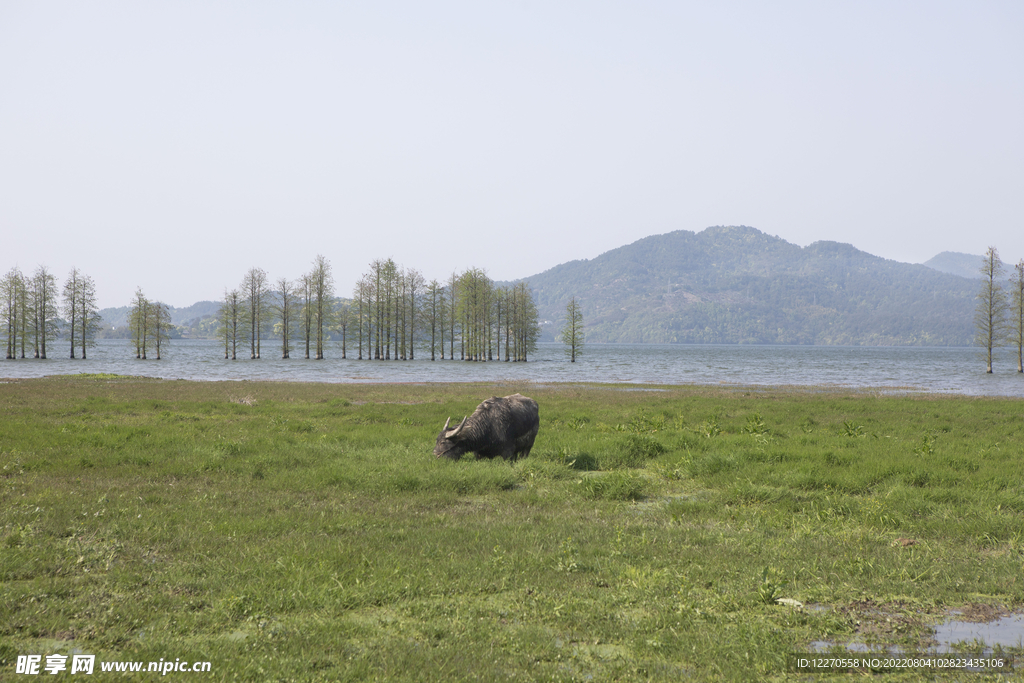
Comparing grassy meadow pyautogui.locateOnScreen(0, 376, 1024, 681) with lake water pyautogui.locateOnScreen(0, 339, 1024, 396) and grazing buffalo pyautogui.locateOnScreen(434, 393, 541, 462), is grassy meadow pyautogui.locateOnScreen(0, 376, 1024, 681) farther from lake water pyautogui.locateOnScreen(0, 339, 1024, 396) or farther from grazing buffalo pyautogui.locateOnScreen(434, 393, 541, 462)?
lake water pyautogui.locateOnScreen(0, 339, 1024, 396)

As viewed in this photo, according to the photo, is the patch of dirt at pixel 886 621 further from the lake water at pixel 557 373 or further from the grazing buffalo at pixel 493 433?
the lake water at pixel 557 373

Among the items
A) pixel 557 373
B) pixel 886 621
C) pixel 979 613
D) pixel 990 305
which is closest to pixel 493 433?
pixel 886 621

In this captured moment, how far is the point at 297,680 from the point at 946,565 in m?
8.26

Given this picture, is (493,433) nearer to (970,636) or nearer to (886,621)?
(886,621)

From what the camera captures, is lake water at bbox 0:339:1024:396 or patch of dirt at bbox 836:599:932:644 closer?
patch of dirt at bbox 836:599:932:644

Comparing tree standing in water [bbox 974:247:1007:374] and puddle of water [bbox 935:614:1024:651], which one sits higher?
tree standing in water [bbox 974:247:1007:374]

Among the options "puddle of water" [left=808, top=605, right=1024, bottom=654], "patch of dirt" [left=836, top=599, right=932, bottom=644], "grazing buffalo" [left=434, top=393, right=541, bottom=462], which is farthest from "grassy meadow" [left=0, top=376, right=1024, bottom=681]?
"grazing buffalo" [left=434, top=393, right=541, bottom=462]

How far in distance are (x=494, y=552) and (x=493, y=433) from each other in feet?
22.4

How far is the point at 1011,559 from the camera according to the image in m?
7.80

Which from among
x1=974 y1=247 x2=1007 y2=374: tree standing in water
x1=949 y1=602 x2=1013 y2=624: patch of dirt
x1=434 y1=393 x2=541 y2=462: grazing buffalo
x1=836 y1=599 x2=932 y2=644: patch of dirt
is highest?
x1=974 y1=247 x2=1007 y2=374: tree standing in water

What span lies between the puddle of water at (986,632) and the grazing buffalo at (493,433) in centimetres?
1000

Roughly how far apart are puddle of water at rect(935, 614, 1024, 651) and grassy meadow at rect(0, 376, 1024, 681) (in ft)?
0.67

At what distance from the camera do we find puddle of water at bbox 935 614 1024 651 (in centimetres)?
562

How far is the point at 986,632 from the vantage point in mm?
5859
